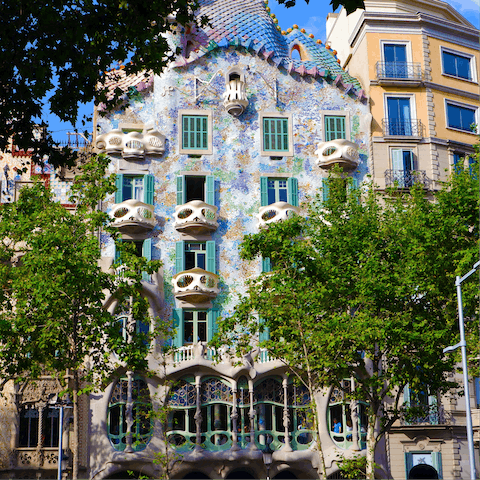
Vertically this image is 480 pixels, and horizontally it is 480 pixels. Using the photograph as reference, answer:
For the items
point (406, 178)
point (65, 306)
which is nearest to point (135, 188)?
point (65, 306)

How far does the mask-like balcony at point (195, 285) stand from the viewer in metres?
32.8

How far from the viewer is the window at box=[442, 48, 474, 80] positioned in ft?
129

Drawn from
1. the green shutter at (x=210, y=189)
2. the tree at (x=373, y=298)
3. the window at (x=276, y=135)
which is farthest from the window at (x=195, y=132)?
the tree at (x=373, y=298)

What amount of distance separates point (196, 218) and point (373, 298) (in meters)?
9.91

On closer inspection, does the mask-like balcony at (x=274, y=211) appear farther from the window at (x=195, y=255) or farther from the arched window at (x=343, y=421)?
the arched window at (x=343, y=421)

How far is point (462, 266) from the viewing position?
85.1 ft

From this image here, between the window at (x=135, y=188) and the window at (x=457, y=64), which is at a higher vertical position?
the window at (x=457, y=64)

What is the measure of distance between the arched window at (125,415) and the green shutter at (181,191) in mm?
7818

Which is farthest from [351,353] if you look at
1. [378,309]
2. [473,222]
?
[473,222]

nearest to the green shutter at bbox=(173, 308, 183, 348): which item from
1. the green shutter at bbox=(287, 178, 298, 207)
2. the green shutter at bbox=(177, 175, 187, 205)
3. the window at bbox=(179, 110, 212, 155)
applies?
the green shutter at bbox=(177, 175, 187, 205)

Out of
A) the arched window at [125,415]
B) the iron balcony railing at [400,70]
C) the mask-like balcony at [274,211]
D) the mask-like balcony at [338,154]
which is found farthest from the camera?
the iron balcony railing at [400,70]

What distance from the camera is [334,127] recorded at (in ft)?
121

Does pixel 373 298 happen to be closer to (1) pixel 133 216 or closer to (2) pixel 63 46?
(1) pixel 133 216

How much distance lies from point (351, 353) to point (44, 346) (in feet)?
32.0
